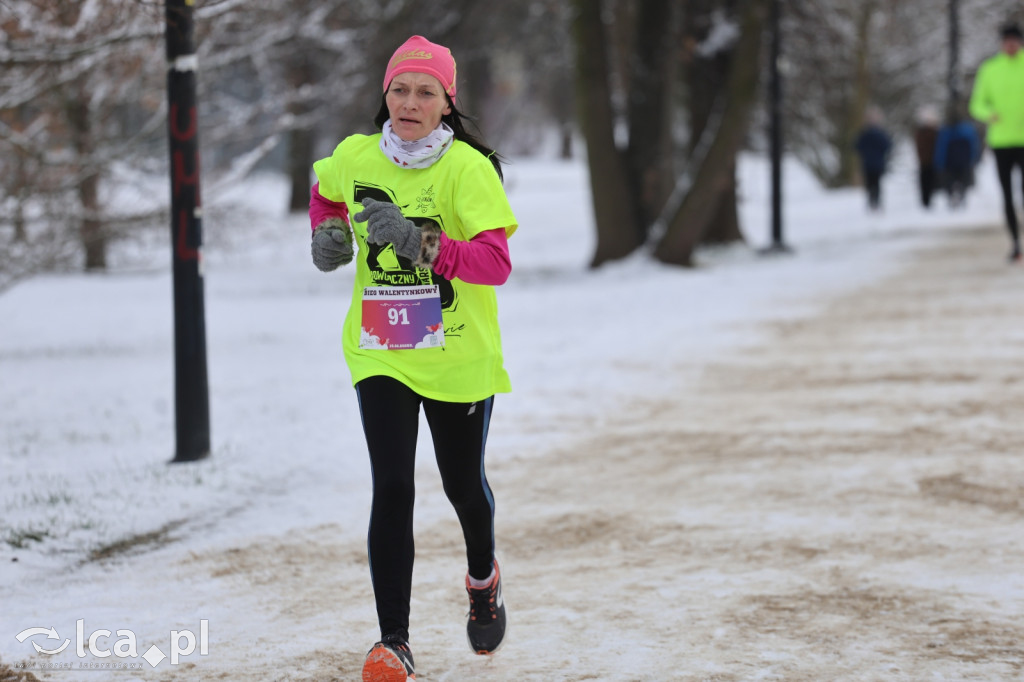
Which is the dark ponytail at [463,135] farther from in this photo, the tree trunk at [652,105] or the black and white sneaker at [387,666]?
the tree trunk at [652,105]

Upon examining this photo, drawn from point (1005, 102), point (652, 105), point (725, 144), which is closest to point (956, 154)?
point (652, 105)

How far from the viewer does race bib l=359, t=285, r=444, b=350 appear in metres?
3.75

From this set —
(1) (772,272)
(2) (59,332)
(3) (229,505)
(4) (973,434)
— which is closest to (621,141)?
(1) (772,272)

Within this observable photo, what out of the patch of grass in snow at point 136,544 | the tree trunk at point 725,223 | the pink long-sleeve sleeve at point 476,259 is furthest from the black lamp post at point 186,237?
the tree trunk at point 725,223

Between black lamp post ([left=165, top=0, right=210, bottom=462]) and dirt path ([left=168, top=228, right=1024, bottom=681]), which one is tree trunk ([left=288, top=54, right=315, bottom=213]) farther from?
dirt path ([left=168, top=228, right=1024, bottom=681])

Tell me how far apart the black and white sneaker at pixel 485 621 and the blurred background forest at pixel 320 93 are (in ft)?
5.17

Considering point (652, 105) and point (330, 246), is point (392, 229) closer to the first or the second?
point (330, 246)

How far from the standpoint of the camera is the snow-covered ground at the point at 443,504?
4133 mm

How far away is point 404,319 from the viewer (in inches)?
148

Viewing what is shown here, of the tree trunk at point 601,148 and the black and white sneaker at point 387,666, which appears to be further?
the tree trunk at point 601,148

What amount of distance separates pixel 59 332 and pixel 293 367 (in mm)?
4968

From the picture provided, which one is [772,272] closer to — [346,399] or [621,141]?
[621,141]

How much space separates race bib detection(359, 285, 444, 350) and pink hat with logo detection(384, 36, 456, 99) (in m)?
0.59

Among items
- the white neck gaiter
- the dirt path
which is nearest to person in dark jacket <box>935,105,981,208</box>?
the dirt path
